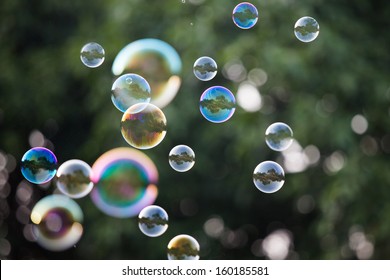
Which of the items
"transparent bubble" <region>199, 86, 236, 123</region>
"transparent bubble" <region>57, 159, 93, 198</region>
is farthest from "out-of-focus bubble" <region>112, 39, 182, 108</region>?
"transparent bubble" <region>57, 159, 93, 198</region>

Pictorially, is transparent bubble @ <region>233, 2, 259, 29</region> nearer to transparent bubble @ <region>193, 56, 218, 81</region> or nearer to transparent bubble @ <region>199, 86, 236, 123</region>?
transparent bubble @ <region>193, 56, 218, 81</region>

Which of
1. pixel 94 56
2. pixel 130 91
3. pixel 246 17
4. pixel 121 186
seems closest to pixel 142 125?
pixel 130 91

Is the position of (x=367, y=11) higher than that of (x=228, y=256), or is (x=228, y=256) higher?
(x=367, y=11)

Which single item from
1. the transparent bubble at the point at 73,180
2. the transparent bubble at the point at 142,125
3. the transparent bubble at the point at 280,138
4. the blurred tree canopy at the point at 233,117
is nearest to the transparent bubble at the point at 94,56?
the transparent bubble at the point at 142,125

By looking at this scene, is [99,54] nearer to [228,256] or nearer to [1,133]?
[1,133]

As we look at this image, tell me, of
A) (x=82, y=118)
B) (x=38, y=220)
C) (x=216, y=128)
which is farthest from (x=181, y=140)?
(x=38, y=220)

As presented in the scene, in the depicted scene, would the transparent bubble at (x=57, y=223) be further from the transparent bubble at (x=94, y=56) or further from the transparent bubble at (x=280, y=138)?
the transparent bubble at (x=280, y=138)
